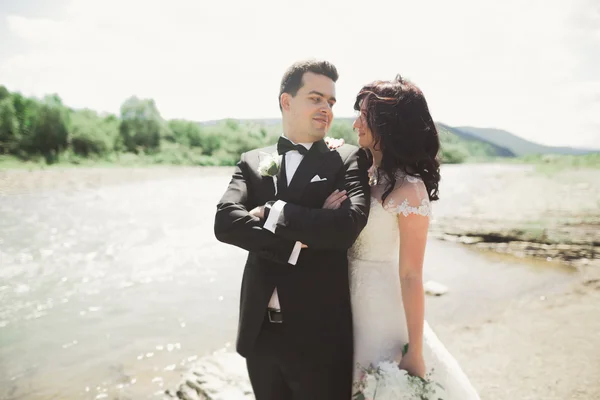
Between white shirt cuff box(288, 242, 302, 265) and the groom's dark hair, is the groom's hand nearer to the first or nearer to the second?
white shirt cuff box(288, 242, 302, 265)

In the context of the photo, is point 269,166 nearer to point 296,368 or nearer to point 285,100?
point 285,100

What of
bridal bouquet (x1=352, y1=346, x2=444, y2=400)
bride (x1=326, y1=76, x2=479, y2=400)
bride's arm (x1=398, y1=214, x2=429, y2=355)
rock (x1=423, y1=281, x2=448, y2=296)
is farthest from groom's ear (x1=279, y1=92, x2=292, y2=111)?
rock (x1=423, y1=281, x2=448, y2=296)

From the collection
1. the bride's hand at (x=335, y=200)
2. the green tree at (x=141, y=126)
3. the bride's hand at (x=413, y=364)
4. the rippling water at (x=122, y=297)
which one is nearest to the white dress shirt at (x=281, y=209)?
the bride's hand at (x=335, y=200)

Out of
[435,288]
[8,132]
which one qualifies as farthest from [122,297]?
[8,132]

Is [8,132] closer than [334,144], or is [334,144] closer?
[334,144]

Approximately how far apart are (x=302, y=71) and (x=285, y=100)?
0.20 metres

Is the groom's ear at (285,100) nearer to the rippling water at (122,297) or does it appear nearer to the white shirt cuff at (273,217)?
the white shirt cuff at (273,217)

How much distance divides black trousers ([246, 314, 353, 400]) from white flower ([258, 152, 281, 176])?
2.62ft

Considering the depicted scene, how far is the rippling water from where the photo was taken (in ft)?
20.5

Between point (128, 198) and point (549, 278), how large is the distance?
69.7 feet

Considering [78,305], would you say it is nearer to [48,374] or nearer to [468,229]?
[48,374]

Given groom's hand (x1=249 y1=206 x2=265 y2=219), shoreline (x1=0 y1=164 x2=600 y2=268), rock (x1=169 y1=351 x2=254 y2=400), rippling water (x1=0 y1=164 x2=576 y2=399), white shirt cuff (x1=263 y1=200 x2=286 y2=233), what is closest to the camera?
white shirt cuff (x1=263 y1=200 x2=286 y2=233)

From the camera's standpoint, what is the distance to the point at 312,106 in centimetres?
251

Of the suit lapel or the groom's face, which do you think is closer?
the suit lapel
